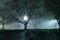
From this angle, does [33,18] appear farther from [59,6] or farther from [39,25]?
[59,6]

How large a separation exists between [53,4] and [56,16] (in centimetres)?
239

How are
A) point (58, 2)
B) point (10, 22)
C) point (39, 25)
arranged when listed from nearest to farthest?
point (58, 2)
point (10, 22)
point (39, 25)

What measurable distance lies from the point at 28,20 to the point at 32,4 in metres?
3.67

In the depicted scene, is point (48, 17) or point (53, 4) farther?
point (48, 17)

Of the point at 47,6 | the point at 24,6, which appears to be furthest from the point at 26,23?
the point at 47,6

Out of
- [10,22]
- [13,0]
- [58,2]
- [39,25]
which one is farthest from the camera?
[39,25]

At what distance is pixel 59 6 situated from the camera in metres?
28.4

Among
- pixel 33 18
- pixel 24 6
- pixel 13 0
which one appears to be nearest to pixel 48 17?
pixel 33 18

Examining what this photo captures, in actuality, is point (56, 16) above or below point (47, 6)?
below

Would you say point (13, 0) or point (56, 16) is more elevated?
point (13, 0)

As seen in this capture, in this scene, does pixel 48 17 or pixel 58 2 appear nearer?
pixel 58 2

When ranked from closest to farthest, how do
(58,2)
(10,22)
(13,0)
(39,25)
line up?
1. (58,2)
2. (13,0)
3. (10,22)
4. (39,25)

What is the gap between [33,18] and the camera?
113ft

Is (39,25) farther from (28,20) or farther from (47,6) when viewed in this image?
(47,6)
